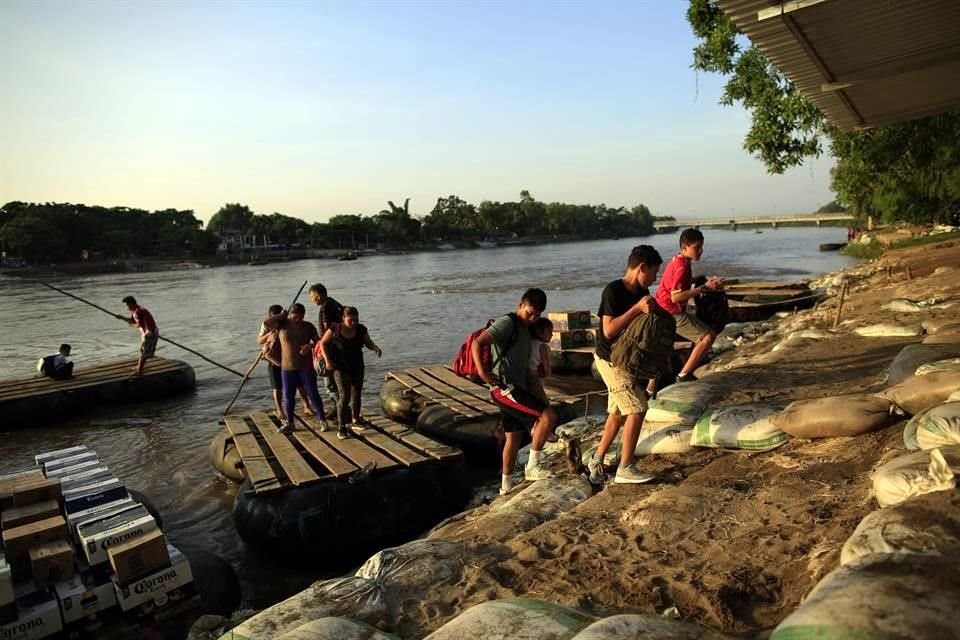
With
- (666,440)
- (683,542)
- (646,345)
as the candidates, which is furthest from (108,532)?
(666,440)

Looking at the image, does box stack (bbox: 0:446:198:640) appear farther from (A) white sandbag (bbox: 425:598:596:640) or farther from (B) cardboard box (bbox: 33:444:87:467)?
(A) white sandbag (bbox: 425:598:596:640)

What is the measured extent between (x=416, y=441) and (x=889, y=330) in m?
6.21

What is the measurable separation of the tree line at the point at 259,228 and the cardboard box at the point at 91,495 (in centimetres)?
7698

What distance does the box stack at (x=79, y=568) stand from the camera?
13.1 ft

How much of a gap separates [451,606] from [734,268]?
44845 mm

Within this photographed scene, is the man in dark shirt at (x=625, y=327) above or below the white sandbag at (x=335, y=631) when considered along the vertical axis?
above

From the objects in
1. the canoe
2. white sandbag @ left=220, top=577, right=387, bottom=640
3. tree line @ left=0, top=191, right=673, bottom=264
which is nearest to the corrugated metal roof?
white sandbag @ left=220, top=577, right=387, bottom=640

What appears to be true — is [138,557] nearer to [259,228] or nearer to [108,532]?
[108,532]

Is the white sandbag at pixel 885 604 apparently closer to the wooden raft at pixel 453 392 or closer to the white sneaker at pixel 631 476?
the white sneaker at pixel 631 476

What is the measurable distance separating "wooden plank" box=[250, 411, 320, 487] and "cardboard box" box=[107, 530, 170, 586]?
1.71 m

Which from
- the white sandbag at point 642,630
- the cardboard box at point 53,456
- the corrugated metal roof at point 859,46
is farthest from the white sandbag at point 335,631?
the cardboard box at point 53,456

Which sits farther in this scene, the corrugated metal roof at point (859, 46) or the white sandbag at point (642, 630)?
the corrugated metal roof at point (859, 46)

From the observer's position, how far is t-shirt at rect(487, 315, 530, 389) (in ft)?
16.1

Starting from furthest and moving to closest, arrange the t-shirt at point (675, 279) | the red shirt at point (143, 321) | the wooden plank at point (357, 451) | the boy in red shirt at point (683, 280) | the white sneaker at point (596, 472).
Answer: the red shirt at point (143, 321)
the wooden plank at point (357, 451)
the t-shirt at point (675, 279)
the boy in red shirt at point (683, 280)
the white sneaker at point (596, 472)
